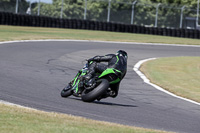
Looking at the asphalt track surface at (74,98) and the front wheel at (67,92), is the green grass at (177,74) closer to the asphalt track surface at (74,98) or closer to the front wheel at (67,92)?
the asphalt track surface at (74,98)

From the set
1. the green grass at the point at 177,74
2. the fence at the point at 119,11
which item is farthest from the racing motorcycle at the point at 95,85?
the fence at the point at 119,11

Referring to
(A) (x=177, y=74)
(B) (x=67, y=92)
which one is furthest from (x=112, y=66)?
(A) (x=177, y=74)

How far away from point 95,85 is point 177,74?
7517 millimetres

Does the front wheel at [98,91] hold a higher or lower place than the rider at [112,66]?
lower

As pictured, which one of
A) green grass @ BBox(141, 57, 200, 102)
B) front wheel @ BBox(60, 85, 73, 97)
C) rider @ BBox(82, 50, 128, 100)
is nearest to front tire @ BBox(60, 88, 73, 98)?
front wheel @ BBox(60, 85, 73, 97)

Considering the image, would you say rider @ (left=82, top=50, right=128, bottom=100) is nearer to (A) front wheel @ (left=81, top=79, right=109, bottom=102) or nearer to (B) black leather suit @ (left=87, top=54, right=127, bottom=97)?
(B) black leather suit @ (left=87, top=54, right=127, bottom=97)

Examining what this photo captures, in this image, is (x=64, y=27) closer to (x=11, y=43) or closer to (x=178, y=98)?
(x=11, y=43)

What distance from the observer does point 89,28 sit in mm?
32594

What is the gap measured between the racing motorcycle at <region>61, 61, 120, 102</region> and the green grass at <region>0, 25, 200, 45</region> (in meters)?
14.4

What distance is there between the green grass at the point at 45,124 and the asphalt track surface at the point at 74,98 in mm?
827

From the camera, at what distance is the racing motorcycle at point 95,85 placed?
27.4 ft

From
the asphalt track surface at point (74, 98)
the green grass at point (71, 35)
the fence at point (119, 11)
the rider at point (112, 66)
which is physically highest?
the fence at point (119, 11)

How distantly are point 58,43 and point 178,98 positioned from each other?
1274 centimetres

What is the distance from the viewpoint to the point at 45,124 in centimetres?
570
